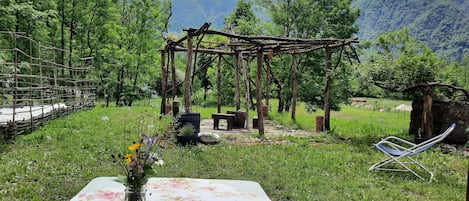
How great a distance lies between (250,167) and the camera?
5.71m

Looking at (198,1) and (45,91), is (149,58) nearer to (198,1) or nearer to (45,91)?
(45,91)

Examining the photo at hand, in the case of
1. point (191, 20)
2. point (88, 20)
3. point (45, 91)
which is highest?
point (191, 20)

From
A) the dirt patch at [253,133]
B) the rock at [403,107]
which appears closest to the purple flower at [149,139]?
the dirt patch at [253,133]

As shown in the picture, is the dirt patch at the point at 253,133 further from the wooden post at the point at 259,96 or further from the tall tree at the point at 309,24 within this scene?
the tall tree at the point at 309,24

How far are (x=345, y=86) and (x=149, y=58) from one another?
1205 centimetres

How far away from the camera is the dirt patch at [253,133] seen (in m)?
8.23

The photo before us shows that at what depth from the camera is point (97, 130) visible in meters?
8.67

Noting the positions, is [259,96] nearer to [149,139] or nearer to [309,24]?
[149,139]

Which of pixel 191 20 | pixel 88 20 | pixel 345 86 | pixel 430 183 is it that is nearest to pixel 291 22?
pixel 345 86

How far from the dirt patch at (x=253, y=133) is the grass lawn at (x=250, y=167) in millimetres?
521

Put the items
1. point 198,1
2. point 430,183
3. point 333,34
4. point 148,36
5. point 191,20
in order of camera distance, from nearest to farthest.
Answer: point 430,183 < point 333,34 < point 148,36 < point 191,20 < point 198,1

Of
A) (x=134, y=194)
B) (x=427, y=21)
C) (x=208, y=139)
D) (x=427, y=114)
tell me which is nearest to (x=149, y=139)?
(x=134, y=194)

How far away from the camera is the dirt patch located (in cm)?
823

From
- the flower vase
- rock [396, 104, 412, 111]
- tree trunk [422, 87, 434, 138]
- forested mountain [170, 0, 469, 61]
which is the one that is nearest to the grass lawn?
tree trunk [422, 87, 434, 138]
